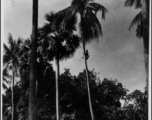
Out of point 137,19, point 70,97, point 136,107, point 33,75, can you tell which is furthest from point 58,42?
point 136,107

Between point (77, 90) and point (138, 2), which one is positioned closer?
point (138, 2)

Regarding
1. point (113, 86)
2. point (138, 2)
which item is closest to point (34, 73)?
point (138, 2)

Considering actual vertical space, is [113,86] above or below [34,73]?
above

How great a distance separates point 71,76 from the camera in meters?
29.7

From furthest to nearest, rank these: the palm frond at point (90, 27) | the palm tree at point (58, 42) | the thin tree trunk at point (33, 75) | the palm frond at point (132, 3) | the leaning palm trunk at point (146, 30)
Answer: the palm tree at point (58, 42)
the palm frond at point (90, 27)
the palm frond at point (132, 3)
the leaning palm trunk at point (146, 30)
the thin tree trunk at point (33, 75)

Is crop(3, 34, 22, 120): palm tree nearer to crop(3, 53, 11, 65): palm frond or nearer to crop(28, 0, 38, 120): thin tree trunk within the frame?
crop(3, 53, 11, 65): palm frond

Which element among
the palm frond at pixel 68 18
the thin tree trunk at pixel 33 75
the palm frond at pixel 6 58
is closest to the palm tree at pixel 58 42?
the palm frond at pixel 68 18

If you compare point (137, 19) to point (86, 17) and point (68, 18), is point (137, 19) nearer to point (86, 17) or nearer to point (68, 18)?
point (86, 17)

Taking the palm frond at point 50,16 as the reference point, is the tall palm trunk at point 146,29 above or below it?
below

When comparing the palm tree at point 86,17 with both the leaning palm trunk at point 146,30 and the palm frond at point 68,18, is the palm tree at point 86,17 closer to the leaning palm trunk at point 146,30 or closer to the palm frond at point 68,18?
the palm frond at point 68,18

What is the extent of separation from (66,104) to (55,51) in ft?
32.1

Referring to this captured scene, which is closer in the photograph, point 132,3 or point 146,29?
point 146,29

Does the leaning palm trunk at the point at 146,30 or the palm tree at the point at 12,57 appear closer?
the leaning palm trunk at the point at 146,30

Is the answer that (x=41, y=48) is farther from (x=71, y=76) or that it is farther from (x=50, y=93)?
(x=71, y=76)
